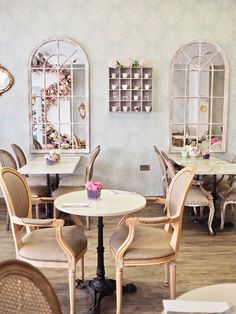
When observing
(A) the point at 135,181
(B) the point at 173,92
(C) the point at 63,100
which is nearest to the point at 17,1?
(C) the point at 63,100

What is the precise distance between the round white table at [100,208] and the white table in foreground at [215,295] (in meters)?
1.23

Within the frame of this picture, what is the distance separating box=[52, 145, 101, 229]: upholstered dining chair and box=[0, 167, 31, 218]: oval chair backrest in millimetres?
1569

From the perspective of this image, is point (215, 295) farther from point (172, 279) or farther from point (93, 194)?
point (93, 194)

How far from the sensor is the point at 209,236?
442 cm

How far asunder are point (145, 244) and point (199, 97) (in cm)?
384

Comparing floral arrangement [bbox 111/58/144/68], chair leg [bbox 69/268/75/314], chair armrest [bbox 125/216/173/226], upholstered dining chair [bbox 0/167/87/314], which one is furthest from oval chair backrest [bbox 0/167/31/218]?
floral arrangement [bbox 111/58/144/68]

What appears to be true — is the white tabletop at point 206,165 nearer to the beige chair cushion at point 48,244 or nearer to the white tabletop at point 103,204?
the white tabletop at point 103,204

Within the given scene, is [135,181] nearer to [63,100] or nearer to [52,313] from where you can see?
[63,100]

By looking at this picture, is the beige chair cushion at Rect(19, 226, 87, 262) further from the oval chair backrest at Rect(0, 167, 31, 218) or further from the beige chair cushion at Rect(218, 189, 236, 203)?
the beige chair cushion at Rect(218, 189, 236, 203)


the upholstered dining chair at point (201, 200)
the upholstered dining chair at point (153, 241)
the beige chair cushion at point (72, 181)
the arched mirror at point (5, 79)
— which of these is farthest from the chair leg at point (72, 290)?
the arched mirror at point (5, 79)

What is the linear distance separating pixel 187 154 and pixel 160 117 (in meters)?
0.77

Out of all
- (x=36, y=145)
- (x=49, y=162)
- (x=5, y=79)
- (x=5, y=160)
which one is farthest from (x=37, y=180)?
(x=5, y=79)

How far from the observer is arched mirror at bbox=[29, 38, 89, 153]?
19.2 feet

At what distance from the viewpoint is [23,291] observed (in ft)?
3.73
